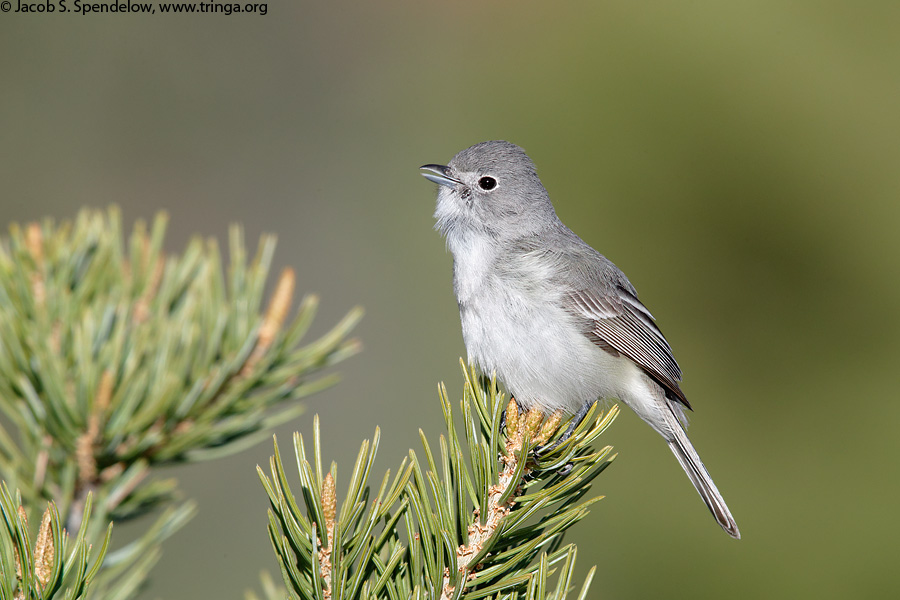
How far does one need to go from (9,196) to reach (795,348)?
14.1ft

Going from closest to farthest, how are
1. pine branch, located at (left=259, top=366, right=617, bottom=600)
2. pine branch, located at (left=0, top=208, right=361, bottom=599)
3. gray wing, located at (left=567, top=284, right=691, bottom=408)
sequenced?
pine branch, located at (left=259, top=366, right=617, bottom=600), pine branch, located at (left=0, top=208, right=361, bottom=599), gray wing, located at (left=567, top=284, right=691, bottom=408)

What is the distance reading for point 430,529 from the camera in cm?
Result: 135

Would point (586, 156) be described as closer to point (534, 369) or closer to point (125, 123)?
point (534, 369)

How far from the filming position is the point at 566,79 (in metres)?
3.88

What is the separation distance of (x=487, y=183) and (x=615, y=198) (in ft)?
2.05

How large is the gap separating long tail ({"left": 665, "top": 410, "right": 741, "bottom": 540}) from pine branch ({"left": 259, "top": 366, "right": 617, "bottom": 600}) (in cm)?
124

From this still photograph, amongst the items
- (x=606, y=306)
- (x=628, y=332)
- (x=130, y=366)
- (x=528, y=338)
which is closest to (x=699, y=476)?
(x=628, y=332)

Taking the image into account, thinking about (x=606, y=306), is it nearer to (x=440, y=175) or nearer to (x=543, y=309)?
(x=543, y=309)

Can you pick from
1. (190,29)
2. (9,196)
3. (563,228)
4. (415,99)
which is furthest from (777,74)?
(9,196)

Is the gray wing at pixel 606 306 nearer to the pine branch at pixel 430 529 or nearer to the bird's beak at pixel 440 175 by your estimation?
the bird's beak at pixel 440 175

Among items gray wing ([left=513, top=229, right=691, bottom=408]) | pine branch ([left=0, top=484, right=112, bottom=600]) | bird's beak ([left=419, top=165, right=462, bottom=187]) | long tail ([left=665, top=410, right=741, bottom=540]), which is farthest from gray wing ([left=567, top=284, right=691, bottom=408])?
pine branch ([left=0, top=484, right=112, bottom=600])

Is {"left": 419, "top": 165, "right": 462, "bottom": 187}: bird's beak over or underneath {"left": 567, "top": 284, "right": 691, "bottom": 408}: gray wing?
over

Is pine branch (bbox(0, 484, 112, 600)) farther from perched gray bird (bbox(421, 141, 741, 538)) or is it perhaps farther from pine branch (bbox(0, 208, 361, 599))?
perched gray bird (bbox(421, 141, 741, 538))

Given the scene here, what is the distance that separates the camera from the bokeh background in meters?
3.03
